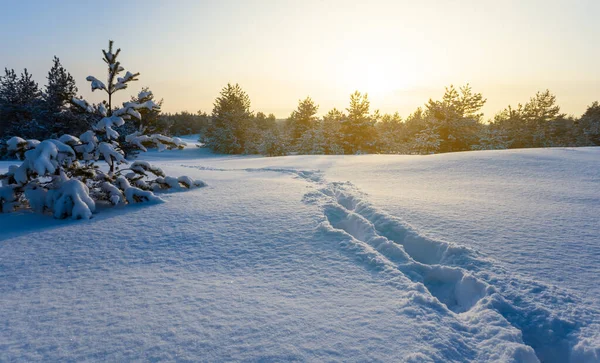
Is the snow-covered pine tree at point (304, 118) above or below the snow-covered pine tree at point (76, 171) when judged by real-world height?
above

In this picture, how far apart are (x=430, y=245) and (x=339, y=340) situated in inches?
75.6

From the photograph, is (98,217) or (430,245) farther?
(98,217)

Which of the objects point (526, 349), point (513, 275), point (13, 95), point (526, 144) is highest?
point (13, 95)

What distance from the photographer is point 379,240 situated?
3455mm

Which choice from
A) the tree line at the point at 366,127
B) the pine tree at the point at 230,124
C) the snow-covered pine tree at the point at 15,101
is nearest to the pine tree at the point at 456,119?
the tree line at the point at 366,127

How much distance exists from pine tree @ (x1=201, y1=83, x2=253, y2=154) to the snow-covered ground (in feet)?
81.1

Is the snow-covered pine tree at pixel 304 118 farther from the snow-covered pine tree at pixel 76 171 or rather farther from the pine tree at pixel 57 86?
the snow-covered pine tree at pixel 76 171

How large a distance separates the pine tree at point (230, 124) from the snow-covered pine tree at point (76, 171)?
23.4 metres

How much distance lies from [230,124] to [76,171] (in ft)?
82.8

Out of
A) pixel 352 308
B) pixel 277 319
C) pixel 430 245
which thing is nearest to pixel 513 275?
pixel 430 245

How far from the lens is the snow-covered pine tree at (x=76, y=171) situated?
4.08 m

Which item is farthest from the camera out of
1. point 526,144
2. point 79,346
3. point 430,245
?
point 526,144

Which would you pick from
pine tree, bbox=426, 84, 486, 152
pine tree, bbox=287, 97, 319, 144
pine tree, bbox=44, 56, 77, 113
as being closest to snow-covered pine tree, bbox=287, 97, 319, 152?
pine tree, bbox=287, 97, 319, 144

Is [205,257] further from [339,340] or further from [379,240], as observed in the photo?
[379,240]
